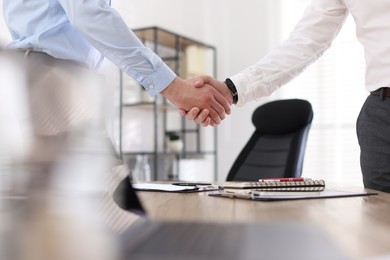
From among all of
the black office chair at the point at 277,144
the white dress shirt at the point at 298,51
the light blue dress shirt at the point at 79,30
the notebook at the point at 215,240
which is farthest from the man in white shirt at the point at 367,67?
the notebook at the point at 215,240

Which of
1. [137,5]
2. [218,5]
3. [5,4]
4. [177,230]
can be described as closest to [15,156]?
[177,230]

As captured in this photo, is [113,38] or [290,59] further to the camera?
[290,59]

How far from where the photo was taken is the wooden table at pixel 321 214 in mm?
528

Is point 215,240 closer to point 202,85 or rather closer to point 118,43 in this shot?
point 118,43

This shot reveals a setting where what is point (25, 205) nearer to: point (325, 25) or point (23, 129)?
point (23, 129)

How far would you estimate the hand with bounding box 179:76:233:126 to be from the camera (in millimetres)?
1973

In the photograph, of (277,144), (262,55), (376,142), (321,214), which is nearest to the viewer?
(321,214)

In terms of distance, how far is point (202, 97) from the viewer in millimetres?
1979

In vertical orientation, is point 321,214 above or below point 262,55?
below

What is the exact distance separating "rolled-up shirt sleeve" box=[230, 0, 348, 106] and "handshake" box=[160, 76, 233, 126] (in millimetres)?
64

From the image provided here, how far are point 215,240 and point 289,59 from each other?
60.9 inches

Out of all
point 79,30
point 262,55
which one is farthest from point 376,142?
point 262,55

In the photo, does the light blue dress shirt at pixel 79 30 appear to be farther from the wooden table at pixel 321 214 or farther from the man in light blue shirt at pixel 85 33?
the wooden table at pixel 321 214

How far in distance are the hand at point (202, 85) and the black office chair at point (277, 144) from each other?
1.71ft
